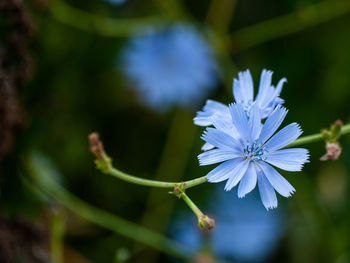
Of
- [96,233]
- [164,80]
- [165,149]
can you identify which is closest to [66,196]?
[96,233]

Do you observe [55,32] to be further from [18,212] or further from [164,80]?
[18,212]

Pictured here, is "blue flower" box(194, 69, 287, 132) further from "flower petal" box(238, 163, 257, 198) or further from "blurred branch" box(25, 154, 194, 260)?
"blurred branch" box(25, 154, 194, 260)

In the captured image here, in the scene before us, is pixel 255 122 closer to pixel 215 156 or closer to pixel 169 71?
pixel 215 156

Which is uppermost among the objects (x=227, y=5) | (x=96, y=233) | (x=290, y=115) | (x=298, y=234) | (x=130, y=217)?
(x=227, y=5)

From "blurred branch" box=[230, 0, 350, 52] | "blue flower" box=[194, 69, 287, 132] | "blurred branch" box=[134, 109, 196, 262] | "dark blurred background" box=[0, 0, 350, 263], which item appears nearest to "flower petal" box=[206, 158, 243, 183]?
"blue flower" box=[194, 69, 287, 132]

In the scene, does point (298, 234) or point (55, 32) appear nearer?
point (55, 32)

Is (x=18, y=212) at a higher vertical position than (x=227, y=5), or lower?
lower

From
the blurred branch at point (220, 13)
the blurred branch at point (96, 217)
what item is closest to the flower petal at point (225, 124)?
the blurred branch at point (96, 217)
